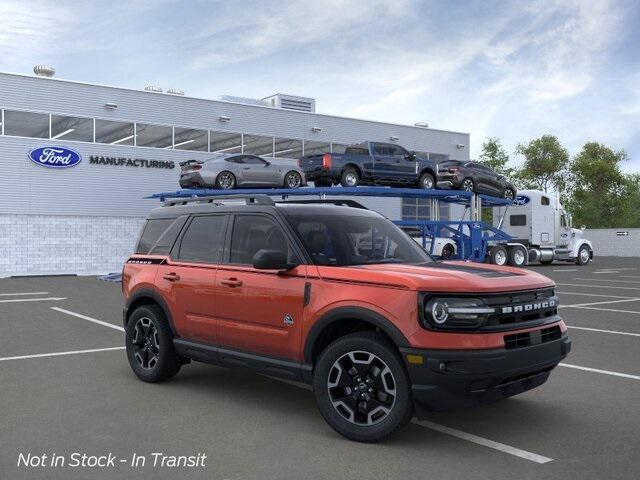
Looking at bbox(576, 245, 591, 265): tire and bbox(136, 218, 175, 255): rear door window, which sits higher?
bbox(136, 218, 175, 255): rear door window

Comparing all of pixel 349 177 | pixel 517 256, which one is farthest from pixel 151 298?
pixel 517 256

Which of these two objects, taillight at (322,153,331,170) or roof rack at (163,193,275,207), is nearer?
roof rack at (163,193,275,207)

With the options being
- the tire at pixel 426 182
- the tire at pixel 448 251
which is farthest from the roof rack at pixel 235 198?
the tire at pixel 448 251

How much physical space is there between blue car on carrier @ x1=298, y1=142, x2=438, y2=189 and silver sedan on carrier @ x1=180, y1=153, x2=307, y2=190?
863 mm

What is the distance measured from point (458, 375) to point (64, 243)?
85.3 ft

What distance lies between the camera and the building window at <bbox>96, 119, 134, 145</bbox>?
94.2ft

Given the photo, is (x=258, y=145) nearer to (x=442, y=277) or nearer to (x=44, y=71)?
(x=44, y=71)

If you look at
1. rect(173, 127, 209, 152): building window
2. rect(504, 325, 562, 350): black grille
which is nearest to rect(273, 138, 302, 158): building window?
rect(173, 127, 209, 152): building window

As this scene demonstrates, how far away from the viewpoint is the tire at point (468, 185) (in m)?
25.3

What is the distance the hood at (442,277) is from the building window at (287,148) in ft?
94.3

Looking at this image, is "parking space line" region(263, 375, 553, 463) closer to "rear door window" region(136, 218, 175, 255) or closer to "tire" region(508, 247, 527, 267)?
"rear door window" region(136, 218, 175, 255)

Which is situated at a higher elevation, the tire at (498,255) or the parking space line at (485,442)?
the tire at (498,255)

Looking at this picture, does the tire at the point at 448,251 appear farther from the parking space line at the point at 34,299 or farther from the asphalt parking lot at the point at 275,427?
the asphalt parking lot at the point at 275,427

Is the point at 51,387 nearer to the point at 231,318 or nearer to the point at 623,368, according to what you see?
the point at 231,318
